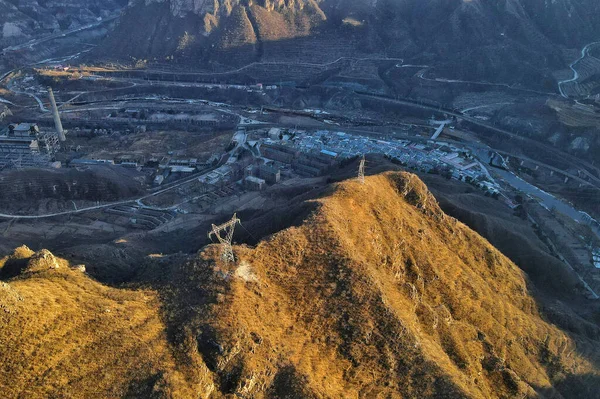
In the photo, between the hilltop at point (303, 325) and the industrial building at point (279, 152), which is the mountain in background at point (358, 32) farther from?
the hilltop at point (303, 325)

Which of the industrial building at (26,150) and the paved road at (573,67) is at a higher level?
the paved road at (573,67)

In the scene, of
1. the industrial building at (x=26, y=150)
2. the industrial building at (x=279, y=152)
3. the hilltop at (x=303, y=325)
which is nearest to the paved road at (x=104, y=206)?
the industrial building at (x=279, y=152)

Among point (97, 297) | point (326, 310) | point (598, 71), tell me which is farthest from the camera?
point (598, 71)

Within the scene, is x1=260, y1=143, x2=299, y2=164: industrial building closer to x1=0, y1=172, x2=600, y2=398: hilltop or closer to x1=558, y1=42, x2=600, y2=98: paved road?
x1=0, y1=172, x2=600, y2=398: hilltop

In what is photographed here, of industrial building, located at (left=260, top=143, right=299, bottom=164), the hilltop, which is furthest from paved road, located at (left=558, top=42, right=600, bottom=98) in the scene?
the hilltop

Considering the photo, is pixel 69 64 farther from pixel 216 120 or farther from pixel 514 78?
pixel 514 78

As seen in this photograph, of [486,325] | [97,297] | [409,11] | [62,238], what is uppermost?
[409,11]

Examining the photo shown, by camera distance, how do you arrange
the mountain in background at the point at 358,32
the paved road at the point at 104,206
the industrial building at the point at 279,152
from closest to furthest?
the paved road at the point at 104,206
the industrial building at the point at 279,152
the mountain in background at the point at 358,32

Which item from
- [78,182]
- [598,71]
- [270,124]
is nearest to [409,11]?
[598,71]

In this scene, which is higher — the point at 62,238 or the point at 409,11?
the point at 409,11
